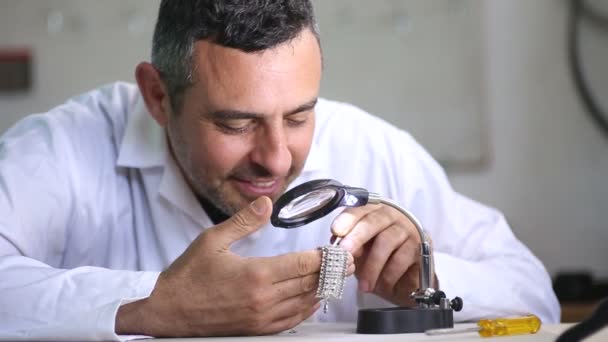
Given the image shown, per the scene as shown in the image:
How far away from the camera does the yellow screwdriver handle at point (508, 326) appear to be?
138 centimetres

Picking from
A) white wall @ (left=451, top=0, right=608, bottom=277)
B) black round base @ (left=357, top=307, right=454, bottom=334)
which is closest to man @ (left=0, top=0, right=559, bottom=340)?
black round base @ (left=357, top=307, right=454, bottom=334)

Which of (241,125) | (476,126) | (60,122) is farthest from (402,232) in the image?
(476,126)

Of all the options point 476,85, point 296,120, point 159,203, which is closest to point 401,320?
point 296,120

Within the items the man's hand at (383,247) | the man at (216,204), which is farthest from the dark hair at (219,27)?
the man's hand at (383,247)

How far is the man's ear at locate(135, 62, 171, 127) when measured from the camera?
5.98 ft

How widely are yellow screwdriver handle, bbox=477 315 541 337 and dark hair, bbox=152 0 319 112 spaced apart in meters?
0.61

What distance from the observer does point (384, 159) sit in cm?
207

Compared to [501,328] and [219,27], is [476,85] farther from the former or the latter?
[501,328]

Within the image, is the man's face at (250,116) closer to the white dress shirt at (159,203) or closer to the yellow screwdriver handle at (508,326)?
the white dress shirt at (159,203)

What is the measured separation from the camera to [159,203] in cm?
190

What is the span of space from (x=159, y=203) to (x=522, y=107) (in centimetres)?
158

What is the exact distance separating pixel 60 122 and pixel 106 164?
13cm

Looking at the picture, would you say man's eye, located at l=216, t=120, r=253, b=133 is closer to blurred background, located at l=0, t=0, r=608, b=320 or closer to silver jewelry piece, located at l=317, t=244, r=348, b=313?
silver jewelry piece, located at l=317, t=244, r=348, b=313

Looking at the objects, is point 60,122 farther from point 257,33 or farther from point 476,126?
point 476,126
